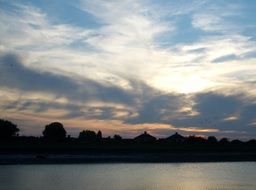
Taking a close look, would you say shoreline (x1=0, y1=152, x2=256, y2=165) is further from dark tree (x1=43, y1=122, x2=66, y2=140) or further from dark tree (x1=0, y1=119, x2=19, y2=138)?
dark tree (x1=43, y1=122, x2=66, y2=140)

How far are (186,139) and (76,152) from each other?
165ft

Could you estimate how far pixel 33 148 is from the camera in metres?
84.4

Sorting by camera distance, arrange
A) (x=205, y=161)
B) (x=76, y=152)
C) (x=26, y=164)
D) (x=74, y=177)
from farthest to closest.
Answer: (x=76, y=152), (x=205, y=161), (x=26, y=164), (x=74, y=177)


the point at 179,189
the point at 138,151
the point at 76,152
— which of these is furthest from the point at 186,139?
the point at 179,189

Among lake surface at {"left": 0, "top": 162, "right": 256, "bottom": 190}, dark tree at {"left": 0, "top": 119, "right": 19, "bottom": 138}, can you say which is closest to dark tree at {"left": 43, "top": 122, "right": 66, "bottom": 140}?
dark tree at {"left": 0, "top": 119, "right": 19, "bottom": 138}

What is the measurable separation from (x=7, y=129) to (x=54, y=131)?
12.0 metres

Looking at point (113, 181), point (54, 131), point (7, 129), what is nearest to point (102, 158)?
point (113, 181)

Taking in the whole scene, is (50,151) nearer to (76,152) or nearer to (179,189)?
(76,152)

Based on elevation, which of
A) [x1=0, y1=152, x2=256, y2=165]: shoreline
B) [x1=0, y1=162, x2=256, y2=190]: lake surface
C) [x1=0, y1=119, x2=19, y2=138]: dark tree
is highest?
[x1=0, y1=119, x2=19, y2=138]: dark tree

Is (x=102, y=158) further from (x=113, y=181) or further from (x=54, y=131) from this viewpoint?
(x=54, y=131)

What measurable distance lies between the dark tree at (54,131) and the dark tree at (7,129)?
26.7 ft

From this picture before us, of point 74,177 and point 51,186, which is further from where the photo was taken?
point 74,177

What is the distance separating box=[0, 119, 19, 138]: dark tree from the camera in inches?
4181

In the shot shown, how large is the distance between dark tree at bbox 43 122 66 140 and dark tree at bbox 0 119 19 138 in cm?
814
